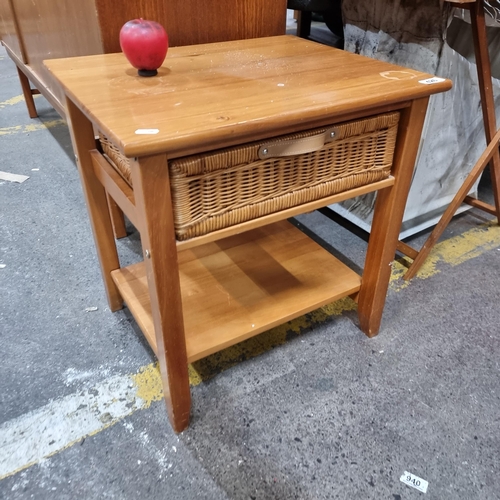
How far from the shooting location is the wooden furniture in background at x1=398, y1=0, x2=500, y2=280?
105 centimetres

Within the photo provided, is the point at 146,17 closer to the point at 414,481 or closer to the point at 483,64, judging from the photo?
the point at 483,64

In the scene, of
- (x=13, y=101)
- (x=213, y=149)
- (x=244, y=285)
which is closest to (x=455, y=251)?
(x=244, y=285)

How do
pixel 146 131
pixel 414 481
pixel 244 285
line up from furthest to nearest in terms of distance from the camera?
1. pixel 244 285
2. pixel 414 481
3. pixel 146 131

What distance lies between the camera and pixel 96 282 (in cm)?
127

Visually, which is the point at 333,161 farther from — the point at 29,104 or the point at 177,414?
the point at 29,104

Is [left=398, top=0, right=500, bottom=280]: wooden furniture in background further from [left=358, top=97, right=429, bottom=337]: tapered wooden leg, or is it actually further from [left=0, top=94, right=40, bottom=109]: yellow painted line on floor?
[left=0, top=94, right=40, bottom=109]: yellow painted line on floor

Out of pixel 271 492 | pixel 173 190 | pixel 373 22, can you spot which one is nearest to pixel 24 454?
pixel 271 492

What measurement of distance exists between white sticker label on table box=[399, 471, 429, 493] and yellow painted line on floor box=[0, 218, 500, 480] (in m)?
0.39

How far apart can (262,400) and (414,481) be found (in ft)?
1.05

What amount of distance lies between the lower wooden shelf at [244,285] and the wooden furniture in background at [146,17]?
0.48 meters

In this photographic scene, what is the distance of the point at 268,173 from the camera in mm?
732

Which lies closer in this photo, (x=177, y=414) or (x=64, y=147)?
(x=177, y=414)

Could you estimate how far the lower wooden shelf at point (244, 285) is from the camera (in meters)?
0.92

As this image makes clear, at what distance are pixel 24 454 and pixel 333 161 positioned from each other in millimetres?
787
